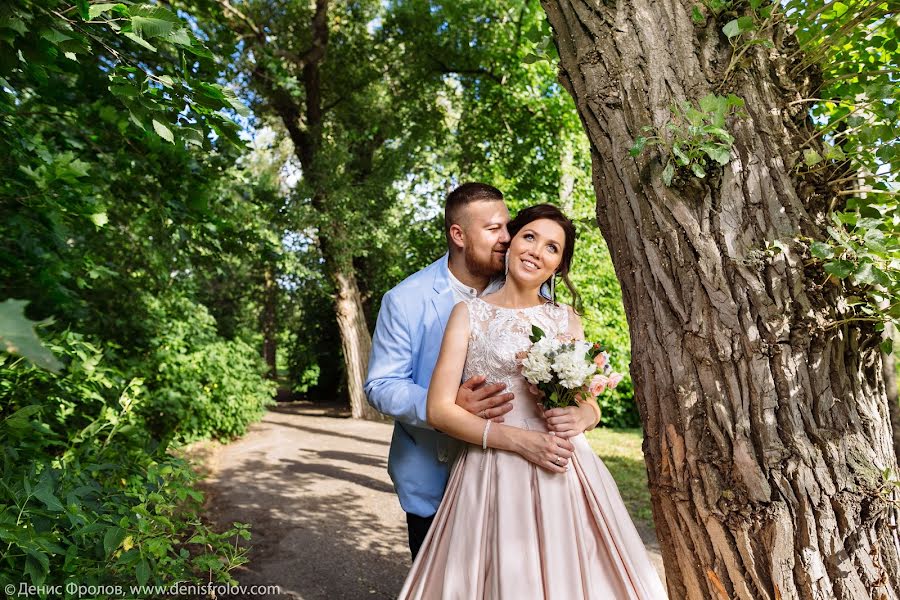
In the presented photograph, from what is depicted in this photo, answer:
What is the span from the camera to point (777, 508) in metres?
1.75

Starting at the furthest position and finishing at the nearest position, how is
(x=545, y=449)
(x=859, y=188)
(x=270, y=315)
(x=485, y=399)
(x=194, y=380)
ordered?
(x=270, y=315), (x=194, y=380), (x=485, y=399), (x=545, y=449), (x=859, y=188)

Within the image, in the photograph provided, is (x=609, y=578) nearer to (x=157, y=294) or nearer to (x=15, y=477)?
(x=15, y=477)

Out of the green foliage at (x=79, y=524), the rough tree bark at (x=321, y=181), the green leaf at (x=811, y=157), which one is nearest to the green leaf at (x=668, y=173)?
the green leaf at (x=811, y=157)

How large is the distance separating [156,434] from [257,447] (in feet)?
5.27

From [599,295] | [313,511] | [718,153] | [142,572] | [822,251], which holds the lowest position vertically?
[313,511]

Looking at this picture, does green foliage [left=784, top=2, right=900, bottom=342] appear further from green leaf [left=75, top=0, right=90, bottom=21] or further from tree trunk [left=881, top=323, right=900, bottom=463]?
tree trunk [left=881, top=323, right=900, bottom=463]

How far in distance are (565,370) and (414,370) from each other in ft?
2.61

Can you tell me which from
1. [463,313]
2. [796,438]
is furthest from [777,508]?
[463,313]

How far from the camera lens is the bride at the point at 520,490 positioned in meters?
1.99

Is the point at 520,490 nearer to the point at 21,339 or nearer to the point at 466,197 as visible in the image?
the point at 466,197

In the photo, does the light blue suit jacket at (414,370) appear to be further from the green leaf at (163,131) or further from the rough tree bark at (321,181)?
the rough tree bark at (321,181)

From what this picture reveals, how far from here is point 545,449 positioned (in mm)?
2166

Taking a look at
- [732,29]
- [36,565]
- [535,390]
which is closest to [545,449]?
[535,390]

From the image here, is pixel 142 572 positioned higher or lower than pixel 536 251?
lower
